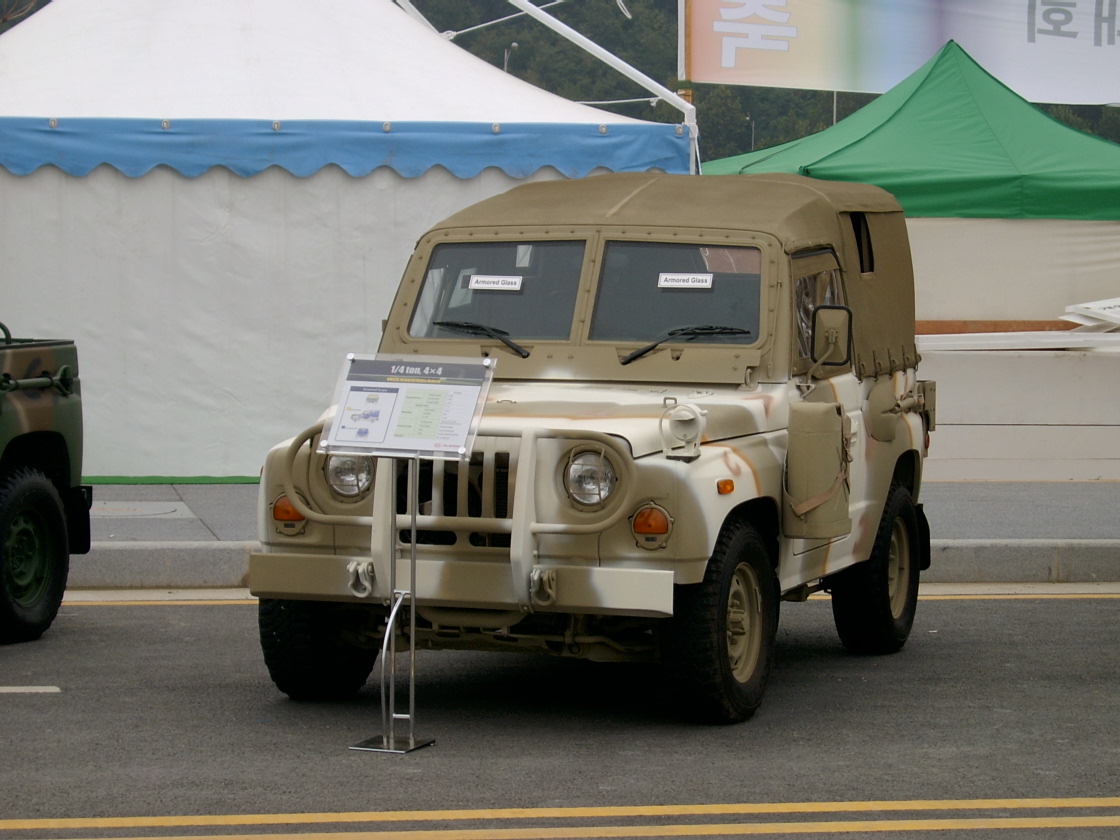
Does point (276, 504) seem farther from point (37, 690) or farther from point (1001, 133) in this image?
point (1001, 133)

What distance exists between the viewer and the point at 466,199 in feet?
44.8

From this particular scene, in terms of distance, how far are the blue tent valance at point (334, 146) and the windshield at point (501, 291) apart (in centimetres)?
560

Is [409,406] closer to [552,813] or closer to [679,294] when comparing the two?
[552,813]

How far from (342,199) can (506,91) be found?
1.72 metres

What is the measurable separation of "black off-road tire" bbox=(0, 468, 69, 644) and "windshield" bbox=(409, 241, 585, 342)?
230 cm

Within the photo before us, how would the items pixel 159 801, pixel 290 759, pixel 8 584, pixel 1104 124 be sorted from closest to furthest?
pixel 159 801 < pixel 290 759 < pixel 8 584 < pixel 1104 124

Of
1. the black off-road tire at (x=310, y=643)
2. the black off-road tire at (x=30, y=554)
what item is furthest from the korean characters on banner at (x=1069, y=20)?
the black off-road tire at (x=310, y=643)

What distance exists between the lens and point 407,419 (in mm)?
6355

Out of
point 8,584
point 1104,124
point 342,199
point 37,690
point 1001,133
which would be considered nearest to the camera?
point 37,690

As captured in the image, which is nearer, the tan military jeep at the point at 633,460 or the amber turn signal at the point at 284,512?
the tan military jeep at the point at 633,460

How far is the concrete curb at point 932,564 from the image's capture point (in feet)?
34.3

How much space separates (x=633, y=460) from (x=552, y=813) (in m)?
1.34

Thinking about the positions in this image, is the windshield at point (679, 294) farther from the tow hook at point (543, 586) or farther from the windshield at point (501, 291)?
the tow hook at point (543, 586)

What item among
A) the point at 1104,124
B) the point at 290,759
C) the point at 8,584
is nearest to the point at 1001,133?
the point at 8,584
